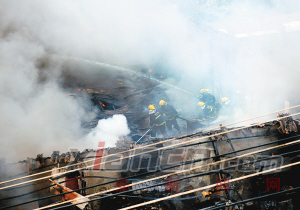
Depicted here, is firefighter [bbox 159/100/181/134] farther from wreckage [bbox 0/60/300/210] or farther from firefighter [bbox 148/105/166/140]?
wreckage [bbox 0/60/300/210]

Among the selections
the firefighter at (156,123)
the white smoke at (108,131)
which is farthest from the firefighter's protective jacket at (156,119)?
the white smoke at (108,131)

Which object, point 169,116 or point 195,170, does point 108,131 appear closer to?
point 169,116

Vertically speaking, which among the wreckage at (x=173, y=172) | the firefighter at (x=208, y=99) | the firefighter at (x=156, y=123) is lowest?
the wreckage at (x=173, y=172)

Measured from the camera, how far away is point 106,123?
10109 millimetres

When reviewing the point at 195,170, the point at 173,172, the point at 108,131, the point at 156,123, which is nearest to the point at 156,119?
the point at 156,123

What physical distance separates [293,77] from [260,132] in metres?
8.31

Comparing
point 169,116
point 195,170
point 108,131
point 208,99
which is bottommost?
point 195,170

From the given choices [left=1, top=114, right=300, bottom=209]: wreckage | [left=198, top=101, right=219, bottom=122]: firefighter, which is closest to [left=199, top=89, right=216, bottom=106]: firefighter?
[left=198, top=101, right=219, bottom=122]: firefighter

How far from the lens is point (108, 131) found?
9.94 m

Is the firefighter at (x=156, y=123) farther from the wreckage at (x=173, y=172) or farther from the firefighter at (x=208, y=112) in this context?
the wreckage at (x=173, y=172)

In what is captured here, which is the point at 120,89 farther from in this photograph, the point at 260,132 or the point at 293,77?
the point at 293,77

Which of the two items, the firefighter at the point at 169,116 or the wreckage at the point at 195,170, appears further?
the firefighter at the point at 169,116

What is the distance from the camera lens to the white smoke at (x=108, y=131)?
9.70 meters

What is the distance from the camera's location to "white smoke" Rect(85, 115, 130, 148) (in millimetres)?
9703
